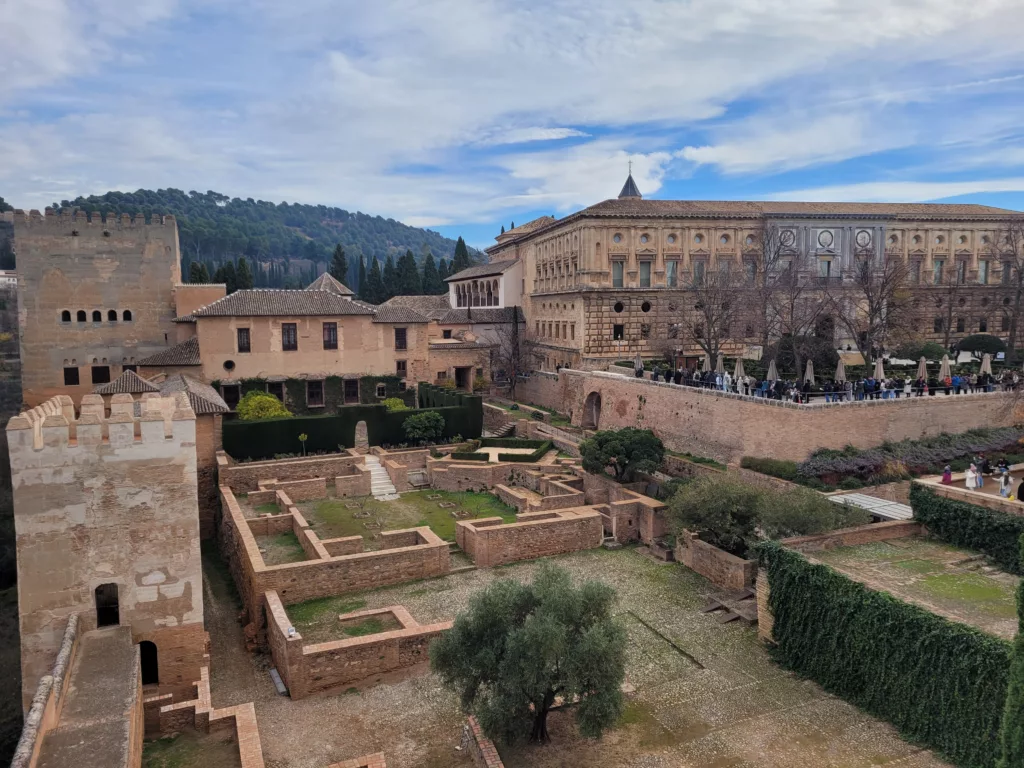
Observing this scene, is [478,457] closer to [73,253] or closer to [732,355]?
[732,355]

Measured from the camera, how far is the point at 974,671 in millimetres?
9570

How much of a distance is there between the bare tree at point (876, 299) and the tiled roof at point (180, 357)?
84.6ft

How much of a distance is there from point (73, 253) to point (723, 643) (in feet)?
102

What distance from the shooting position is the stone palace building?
34.2 meters

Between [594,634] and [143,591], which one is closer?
[594,634]

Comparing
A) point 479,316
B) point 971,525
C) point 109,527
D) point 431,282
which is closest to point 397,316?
point 479,316

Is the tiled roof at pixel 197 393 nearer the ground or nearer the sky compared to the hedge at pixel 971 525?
nearer the sky

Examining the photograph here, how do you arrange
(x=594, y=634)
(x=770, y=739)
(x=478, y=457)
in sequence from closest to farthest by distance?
1. (x=594, y=634)
2. (x=770, y=739)
3. (x=478, y=457)

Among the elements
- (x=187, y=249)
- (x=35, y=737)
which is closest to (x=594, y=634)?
(x=35, y=737)

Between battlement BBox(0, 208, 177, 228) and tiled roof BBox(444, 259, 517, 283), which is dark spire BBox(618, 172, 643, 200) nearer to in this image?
tiled roof BBox(444, 259, 517, 283)

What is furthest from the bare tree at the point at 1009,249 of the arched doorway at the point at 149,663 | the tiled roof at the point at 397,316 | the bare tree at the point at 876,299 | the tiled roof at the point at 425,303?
the arched doorway at the point at 149,663

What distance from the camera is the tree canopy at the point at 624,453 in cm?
2117

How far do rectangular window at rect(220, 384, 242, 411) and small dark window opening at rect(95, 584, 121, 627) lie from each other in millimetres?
19008

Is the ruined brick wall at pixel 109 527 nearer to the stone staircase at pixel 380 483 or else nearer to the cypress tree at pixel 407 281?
the stone staircase at pixel 380 483
